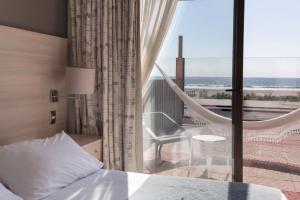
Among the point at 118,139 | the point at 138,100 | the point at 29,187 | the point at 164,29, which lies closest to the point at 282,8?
the point at 164,29

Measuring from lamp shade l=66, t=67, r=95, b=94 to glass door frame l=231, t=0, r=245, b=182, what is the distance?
1319 millimetres

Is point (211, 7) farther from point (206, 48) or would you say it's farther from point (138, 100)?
point (138, 100)

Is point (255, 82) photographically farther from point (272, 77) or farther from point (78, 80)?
point (78, 80)

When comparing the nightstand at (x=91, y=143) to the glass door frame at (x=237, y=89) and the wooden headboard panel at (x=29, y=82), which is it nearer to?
the wooden headboard panel at (x=29, y=82)

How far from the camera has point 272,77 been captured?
9.27 feet

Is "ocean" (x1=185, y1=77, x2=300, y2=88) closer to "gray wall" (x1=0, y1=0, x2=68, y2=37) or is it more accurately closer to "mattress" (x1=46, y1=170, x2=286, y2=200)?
"mattress" (x1=46, y1=170, x2=286, y2=200)

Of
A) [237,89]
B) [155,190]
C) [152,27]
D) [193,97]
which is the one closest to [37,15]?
[152,27]

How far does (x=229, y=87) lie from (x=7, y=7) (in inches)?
77.6

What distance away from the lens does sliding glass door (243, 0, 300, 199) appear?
274 cm

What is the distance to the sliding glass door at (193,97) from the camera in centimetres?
279

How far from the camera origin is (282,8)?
8.93 ft

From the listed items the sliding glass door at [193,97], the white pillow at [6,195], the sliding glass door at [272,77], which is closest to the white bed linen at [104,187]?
the white pillow at [6,195]

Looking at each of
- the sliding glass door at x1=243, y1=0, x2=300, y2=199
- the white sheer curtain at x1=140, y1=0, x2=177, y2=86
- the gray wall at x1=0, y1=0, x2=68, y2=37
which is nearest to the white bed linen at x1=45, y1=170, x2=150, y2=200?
the white sheer curtain at x1=140, y1=0, x2=177, y2=86

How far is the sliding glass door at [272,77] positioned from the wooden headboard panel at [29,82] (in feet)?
5.74
